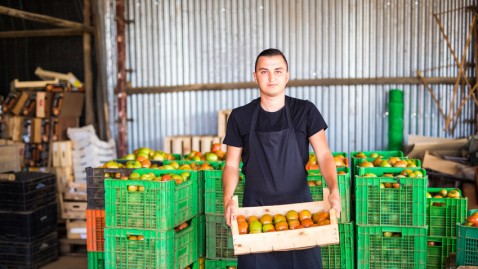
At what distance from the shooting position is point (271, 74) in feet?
11.2

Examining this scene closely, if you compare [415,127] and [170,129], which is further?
[170,129]

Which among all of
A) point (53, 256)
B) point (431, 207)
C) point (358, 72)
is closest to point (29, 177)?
point (53, 256)

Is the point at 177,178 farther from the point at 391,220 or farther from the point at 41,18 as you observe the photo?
the point at 41,18

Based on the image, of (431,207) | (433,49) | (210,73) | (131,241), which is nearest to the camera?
(131,241)

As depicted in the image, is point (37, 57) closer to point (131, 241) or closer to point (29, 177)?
point (29, 177)

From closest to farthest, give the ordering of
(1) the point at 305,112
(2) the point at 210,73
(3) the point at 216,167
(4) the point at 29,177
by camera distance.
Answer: (1) the point at 305,112 < (3) the point at 216,167 < (4) the point at 29,177 < (2) the point at 210,73

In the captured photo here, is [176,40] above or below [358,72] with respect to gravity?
above

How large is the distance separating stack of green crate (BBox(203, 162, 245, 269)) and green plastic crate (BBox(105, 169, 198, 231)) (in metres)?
0.44

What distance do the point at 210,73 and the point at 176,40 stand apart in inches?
35.7

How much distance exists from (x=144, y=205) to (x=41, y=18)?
5301mm

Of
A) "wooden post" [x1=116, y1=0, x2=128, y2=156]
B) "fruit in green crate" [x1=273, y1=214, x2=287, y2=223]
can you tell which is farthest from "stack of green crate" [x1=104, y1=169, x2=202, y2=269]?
"wooden post" [x1=116, y1=0, x2=128, y2=156]

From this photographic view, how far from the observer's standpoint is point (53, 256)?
24.7ft

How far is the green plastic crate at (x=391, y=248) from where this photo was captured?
4906 mm

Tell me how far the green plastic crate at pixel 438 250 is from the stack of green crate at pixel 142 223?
244cm
